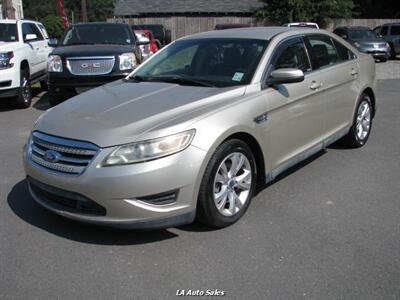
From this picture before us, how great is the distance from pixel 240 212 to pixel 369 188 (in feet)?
5.36

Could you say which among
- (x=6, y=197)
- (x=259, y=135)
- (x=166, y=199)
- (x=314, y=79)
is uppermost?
(x=314, y=79)

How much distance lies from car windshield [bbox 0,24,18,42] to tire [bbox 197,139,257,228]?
26.4ft

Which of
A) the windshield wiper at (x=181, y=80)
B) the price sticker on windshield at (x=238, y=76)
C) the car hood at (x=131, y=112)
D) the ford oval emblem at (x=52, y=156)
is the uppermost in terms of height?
the price sticker on windshield at (x=238, y=76)

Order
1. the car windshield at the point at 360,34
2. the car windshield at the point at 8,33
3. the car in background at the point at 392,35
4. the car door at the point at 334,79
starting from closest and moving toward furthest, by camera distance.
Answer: the car door at the point at 334,79 < the car windshield at the point at 8,33 < the car windshield at the point at 360,34 < the car in background at the point at 392,35

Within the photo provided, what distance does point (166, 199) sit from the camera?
3633 mm

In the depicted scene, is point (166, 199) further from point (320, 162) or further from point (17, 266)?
point (320, 162)

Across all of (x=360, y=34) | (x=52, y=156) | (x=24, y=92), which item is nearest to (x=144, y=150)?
(x=52, y=156)

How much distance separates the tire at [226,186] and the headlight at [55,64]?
6063 mm

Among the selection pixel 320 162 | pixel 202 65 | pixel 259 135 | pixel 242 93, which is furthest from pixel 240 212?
pixel 320 162

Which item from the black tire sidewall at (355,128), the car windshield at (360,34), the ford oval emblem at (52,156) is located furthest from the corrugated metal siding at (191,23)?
the ford oval emblem at (52,156)

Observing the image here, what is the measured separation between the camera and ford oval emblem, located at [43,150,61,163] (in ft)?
12.3

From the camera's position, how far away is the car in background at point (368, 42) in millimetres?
21516

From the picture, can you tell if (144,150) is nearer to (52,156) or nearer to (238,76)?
(52,156)

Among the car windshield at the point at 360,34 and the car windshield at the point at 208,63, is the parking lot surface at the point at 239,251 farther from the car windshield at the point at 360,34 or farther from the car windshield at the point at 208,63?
the car windshield at the point at 360,34
